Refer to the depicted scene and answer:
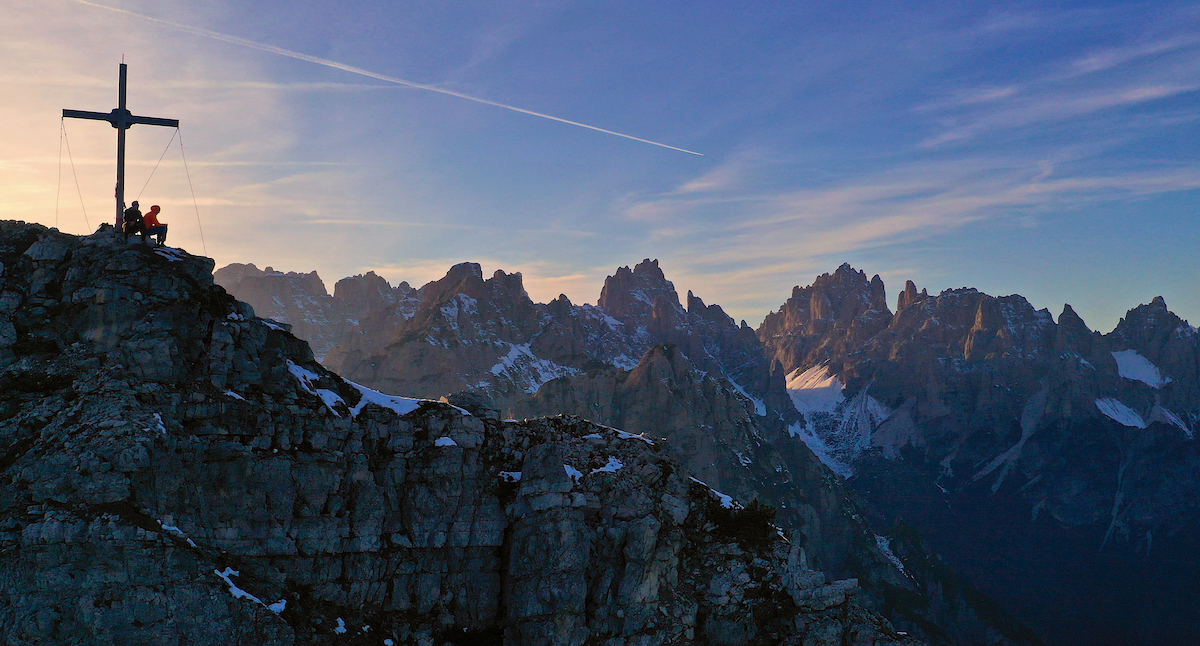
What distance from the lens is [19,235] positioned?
5278 centimetres

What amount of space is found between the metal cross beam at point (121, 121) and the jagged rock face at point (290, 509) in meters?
3.64

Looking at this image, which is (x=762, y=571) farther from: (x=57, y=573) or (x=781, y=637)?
(x=57, y=573)

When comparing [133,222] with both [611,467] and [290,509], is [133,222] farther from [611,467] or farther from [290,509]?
[611,467]

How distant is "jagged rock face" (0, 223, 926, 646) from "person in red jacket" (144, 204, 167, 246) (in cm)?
180

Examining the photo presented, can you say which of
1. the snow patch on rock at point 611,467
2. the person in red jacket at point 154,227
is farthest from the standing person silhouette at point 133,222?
the snow patch on rock at point 611,467

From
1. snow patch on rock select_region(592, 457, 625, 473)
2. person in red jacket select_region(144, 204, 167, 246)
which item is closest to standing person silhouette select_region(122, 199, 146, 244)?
person in red jacket select_region(144, 204, 167, 246)

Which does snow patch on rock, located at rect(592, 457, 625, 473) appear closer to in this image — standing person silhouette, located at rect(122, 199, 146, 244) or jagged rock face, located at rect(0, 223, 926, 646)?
jagged rock face, located at rect(0, 223, 926, 646)

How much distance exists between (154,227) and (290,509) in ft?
55.8

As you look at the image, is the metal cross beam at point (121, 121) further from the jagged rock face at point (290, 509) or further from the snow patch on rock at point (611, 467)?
the snow patch on rock at point (611, 467)

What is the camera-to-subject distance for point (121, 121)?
5262 centimetres

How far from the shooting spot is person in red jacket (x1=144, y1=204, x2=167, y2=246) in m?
53.6

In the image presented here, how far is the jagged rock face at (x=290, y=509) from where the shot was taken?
44.7 m

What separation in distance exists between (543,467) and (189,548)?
Result: 62.4 feet

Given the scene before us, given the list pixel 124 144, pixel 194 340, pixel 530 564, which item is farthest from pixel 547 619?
pixel 124 144
